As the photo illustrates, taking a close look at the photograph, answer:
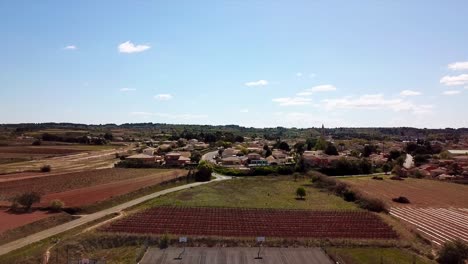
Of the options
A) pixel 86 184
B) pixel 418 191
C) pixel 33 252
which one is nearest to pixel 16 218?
pixel 33 252

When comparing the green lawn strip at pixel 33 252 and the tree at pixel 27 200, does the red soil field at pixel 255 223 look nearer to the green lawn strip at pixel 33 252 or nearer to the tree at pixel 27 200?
the green lawn strip at pixel 33 252

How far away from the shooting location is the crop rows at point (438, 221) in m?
33.5

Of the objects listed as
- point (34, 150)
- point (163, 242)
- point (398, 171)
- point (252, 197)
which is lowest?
point (252, 197)

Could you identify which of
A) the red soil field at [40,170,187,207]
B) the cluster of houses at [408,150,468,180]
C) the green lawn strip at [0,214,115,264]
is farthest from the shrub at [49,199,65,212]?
the cluster of houses at [408,150,468,180]

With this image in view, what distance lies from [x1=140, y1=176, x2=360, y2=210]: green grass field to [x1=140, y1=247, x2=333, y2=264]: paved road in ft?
48.0

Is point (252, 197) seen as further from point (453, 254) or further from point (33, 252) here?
point (33, 252)

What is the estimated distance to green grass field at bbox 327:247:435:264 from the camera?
87.1ft

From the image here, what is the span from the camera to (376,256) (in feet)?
90.4

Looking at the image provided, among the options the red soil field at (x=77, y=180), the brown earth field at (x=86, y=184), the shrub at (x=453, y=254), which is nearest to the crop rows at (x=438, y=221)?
the shrub at (x=453, y=254)

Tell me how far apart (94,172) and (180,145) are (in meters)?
55.1

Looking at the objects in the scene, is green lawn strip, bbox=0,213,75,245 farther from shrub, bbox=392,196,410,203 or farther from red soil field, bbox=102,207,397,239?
shrub, bbox=392,196,410,203

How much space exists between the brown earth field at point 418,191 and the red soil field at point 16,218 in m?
36.5

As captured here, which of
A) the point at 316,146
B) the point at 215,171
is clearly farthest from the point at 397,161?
the point at 215,171

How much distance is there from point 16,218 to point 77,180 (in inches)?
895
